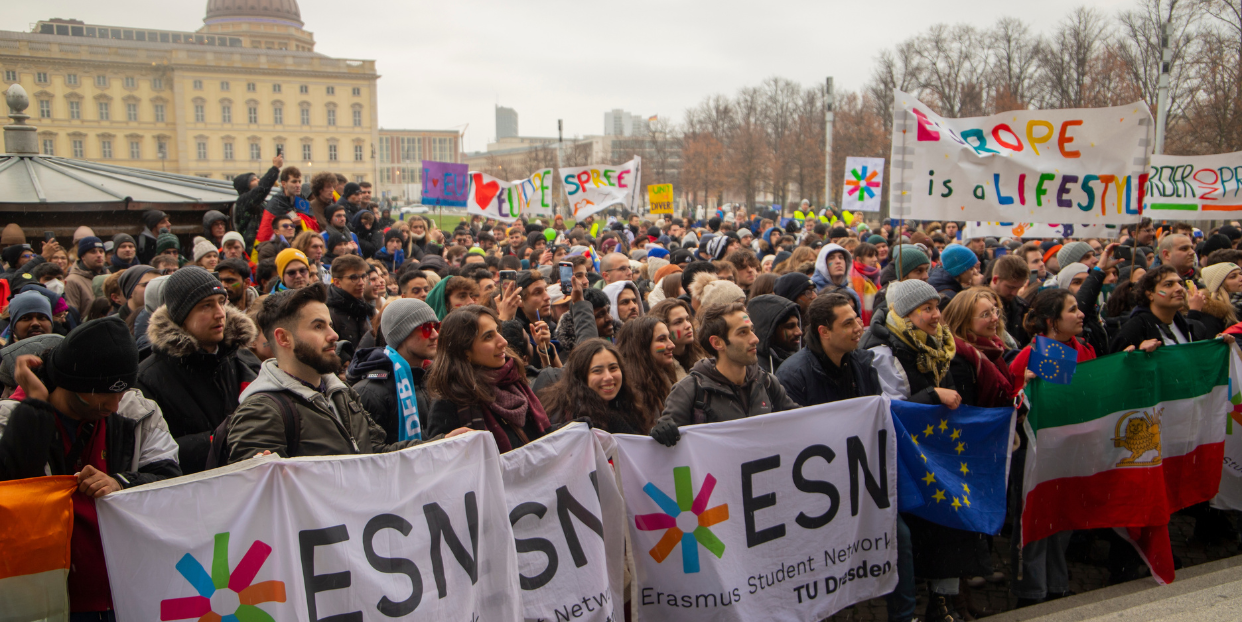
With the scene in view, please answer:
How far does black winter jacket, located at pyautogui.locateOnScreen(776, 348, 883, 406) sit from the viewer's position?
173 inches

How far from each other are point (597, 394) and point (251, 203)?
23.3 ft

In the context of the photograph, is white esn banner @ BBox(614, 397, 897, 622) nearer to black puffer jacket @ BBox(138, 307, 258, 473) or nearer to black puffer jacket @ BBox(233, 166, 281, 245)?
black puffer jacket @ BBox(138, 307, 258, 473)

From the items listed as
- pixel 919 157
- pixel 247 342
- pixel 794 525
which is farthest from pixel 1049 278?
pixel 247 342

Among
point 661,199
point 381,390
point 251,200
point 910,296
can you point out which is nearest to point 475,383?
point 381,390

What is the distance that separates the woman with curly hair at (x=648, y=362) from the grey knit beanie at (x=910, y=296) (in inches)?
49.8

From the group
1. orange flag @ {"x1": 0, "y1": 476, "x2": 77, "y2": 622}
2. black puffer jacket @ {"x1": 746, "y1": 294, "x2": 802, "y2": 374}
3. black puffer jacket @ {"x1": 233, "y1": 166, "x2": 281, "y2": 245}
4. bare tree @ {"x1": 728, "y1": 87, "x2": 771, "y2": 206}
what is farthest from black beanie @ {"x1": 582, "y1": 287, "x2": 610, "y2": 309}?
bare tree @ {"x1": 728, "y1": 87, "x2": 771, "y2": 206}

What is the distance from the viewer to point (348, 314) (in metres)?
5.82

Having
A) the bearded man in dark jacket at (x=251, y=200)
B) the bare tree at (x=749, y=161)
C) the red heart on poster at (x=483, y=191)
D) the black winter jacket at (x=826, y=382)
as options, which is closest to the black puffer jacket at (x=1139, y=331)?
the black winter jacket at (x=826, y=382)

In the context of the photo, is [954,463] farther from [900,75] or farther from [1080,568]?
[900,75]

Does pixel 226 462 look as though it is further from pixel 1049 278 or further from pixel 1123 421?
pixel 1049 278

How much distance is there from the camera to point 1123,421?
489 cm

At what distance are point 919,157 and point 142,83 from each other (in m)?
106

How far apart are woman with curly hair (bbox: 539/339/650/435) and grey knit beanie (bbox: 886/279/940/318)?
5.02ft

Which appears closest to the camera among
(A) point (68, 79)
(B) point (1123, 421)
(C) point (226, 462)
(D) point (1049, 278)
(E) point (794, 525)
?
(C) point (226, 462)
